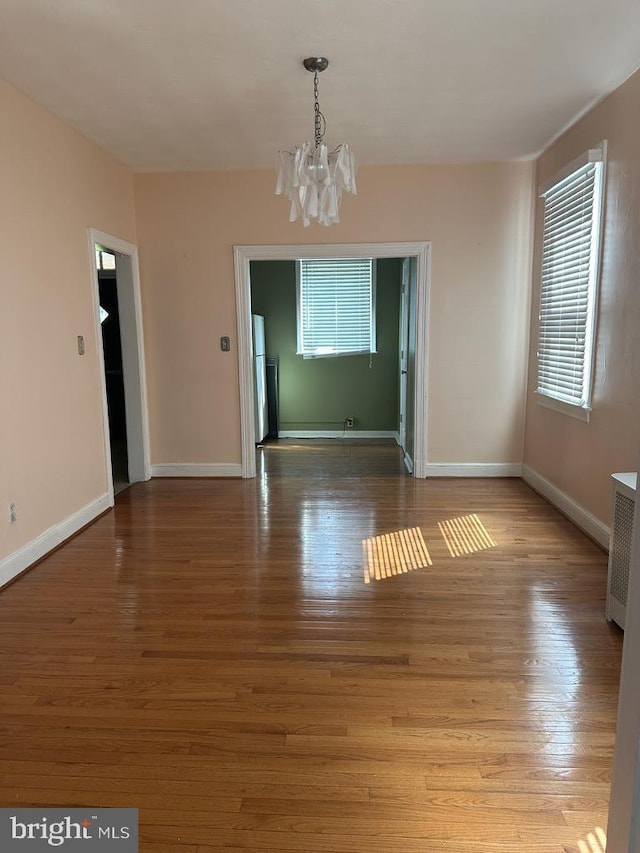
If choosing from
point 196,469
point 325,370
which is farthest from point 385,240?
point 196,469

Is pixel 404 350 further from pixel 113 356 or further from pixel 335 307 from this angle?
pixel 113 356

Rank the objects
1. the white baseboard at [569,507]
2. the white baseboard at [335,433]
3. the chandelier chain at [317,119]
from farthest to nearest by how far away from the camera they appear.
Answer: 1. the white baseboard at [335,433]
2. the white baseboard at [569,507]
3. the chandelier chain at [317,119]

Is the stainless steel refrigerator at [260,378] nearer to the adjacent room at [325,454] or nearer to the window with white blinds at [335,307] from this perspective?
the window with white blinds at [335,307]

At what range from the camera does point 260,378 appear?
6.61m

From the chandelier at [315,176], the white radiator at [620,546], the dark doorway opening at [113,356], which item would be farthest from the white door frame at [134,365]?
the white radiator at [620,546]

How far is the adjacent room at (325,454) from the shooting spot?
1685 mm

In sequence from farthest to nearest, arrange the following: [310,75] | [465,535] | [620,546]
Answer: [465,535]
[310,75]
[620,546]

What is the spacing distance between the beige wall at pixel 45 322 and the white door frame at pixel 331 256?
4.12 ft

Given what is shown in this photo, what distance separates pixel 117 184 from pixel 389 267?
3540mm

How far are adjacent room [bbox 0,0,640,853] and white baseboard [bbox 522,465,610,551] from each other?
0.03 metres

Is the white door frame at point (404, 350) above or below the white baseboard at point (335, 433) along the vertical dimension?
A: above

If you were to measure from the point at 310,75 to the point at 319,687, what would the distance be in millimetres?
3110

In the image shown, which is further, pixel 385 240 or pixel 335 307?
pixel 335 307

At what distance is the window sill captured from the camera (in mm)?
3600
